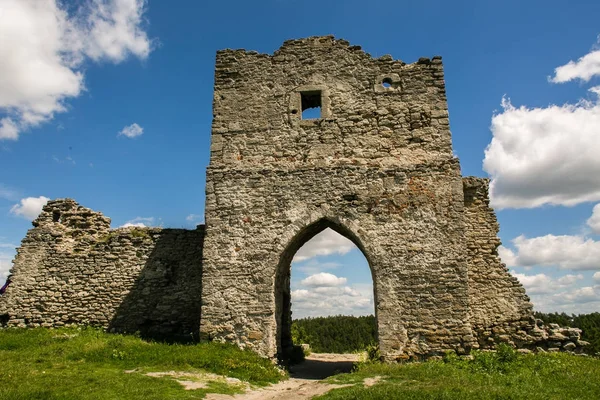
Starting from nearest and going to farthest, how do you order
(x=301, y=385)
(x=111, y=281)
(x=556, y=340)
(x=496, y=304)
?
(x=301, y=385), (x=556, y=340), (x=496, y=304), (x=111, y=281)

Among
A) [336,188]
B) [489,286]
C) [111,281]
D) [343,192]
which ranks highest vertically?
[336,188]

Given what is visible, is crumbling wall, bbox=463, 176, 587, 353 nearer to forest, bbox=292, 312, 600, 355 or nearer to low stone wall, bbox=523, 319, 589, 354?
low stone wall, bbox=523, 319, 589, 354

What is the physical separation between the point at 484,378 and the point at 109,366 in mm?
7135

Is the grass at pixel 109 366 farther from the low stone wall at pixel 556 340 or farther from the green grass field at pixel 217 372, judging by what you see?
the low stone wall at pixel 556 340

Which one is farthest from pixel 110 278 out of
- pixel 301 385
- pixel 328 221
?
pixel 301 385

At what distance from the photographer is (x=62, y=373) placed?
788cm

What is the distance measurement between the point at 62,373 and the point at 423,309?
7.22m

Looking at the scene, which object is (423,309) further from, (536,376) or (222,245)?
(222,245)

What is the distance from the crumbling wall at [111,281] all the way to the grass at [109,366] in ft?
3.59

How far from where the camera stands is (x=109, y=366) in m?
8.70

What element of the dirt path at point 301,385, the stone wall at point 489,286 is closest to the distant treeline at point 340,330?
the dirt path at point 301,385

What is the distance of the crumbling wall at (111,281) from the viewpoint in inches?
485

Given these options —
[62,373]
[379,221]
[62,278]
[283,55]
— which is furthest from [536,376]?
[62,278]

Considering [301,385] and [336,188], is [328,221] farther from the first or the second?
[301,385]
